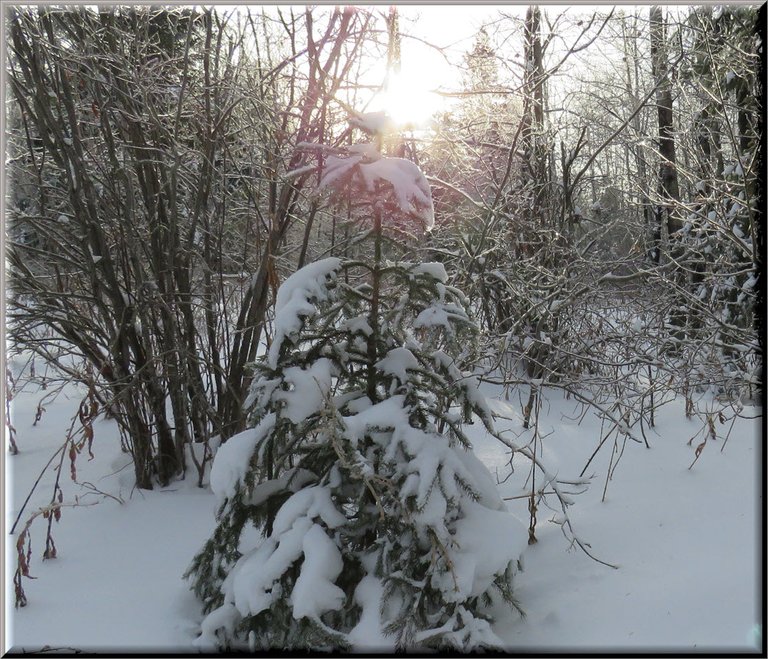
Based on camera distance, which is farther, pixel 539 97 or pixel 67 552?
pixel 539 97

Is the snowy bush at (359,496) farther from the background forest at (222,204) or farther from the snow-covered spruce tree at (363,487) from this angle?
the background forest at (222,204)

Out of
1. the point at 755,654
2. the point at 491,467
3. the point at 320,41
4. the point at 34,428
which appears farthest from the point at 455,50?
the point at 34,428

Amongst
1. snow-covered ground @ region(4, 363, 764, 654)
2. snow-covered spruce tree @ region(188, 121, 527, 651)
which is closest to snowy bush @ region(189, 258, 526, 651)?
snow-covered spruce tree @ region(188, 121, 527, 651)

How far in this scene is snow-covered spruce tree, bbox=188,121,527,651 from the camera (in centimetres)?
220

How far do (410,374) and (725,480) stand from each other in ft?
7.73

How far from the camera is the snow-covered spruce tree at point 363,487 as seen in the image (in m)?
2.20

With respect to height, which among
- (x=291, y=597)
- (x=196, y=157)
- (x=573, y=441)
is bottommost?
(x=573, y=441)

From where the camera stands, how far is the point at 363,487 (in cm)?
232

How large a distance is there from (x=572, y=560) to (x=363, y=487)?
1357 mm

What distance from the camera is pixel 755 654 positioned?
2182 mm

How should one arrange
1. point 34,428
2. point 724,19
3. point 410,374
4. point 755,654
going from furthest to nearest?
point 34,428 < point 724,19 < point 410,374 < point 755,654

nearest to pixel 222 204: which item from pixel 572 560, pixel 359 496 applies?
pixel 359 496

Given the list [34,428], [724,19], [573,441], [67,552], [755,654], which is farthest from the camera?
[34,428]

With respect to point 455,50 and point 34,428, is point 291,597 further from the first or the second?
point 34,428
